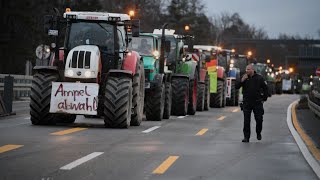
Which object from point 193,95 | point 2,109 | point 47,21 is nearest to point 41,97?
point 47,21

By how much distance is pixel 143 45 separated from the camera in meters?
24.2

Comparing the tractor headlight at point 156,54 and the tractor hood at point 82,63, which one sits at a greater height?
the tractor headlight at point 156,54

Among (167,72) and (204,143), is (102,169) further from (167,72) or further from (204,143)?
(167,72)

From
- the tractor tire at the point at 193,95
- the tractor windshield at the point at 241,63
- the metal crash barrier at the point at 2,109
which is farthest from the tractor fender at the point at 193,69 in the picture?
the tractor windshield at the point at 241,63

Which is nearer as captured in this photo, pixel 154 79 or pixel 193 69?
pixel 154 79

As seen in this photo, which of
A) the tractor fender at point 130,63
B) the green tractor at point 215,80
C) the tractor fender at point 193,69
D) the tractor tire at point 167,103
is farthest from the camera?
the green tractor at point 215,80

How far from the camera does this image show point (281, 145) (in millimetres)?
15641

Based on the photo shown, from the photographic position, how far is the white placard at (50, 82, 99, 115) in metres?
17.5

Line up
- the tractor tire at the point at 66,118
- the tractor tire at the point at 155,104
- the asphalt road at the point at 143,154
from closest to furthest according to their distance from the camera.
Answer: the asphalt road at the point at 143,154, the tractor tire at the point at 66,118, the tractor tire at the point at 155,104

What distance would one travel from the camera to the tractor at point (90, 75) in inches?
694

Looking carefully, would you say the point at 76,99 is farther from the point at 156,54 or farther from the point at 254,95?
the point at 156,54

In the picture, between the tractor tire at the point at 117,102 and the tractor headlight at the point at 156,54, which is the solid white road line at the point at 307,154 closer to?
the tractor tire at the point at 117,102

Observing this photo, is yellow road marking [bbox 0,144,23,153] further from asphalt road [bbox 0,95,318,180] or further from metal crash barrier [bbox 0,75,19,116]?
metal crash barrier [bbox 0,75,19,116]

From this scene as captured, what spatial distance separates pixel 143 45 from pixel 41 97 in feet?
22.7
